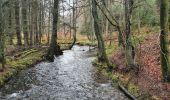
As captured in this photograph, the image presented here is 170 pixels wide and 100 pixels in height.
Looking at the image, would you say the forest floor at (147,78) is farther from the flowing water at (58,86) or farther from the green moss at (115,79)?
the flowing water at (58,86)

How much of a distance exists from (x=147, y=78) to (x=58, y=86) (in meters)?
4.99

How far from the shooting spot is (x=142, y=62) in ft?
59.3

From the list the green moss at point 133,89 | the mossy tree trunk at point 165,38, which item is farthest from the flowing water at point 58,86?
the mossy tree trunk at point 165,38

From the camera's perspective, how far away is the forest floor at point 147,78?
12.8 m

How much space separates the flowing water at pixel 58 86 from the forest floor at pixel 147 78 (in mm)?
926

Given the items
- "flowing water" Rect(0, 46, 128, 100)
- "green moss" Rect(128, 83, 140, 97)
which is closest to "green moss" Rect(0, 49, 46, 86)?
"flowing water" Rect(0, 46, 128, 100)

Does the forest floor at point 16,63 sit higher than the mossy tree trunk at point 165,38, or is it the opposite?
the mossy tree trunk at point 165,38

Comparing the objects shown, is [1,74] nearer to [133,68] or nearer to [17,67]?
[17,67]

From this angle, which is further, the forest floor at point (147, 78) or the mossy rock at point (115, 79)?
the mossy rock at point (115, 79)

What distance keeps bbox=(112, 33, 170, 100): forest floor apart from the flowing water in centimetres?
93

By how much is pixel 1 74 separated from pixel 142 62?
29.0 ft

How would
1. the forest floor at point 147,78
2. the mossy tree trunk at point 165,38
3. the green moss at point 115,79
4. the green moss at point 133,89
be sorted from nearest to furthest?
the forest floor at point 147,78, the mossy tree trunk at point 165,38, the green moss at point 133,89, the green moss at point 115,79

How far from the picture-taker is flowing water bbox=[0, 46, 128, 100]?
13.7 m

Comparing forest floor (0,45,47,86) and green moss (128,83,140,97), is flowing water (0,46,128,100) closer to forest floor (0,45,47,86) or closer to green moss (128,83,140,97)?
forest floor (0,45,47,86)
